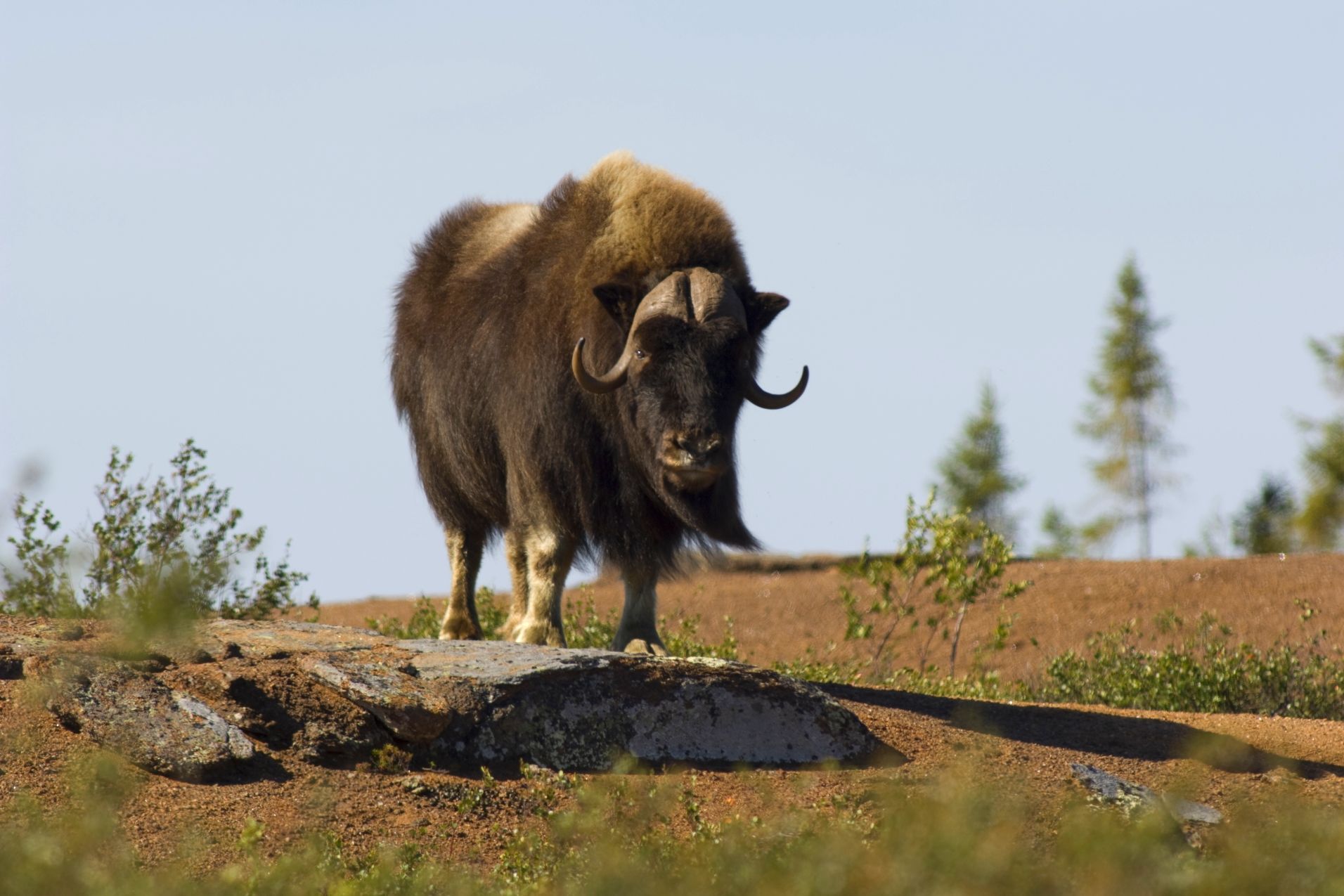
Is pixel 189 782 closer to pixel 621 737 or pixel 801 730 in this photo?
pixel 621 737

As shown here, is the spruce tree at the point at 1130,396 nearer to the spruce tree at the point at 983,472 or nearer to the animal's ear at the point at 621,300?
the spruce tree at the point at 983,472

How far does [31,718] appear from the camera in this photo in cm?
554

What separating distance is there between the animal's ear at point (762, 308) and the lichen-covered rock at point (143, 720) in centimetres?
314

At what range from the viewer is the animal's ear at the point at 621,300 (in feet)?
24.2

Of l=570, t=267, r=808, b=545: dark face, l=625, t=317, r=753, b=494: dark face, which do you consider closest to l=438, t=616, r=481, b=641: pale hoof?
l=570, t=267, r=808, b=545: dark face

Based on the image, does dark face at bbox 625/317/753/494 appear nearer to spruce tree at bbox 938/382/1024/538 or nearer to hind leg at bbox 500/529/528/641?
hind leg at bbox 500/529/528/641

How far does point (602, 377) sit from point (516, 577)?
1424 mm

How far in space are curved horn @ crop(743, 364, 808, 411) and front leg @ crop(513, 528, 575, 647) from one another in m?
1.15

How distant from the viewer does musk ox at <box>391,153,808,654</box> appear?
7.12 m

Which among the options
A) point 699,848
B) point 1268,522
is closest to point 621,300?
point 699,848

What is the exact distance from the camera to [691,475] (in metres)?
6.94

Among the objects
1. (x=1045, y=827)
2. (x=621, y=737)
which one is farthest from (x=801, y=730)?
(x=1045, y=827)

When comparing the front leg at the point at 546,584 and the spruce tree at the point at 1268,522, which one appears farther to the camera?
the spruce tree at the point at 1268,522

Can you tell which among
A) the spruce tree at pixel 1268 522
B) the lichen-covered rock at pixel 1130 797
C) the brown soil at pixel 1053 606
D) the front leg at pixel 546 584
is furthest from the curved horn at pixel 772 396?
the spruce tree at pixel 1268 522
